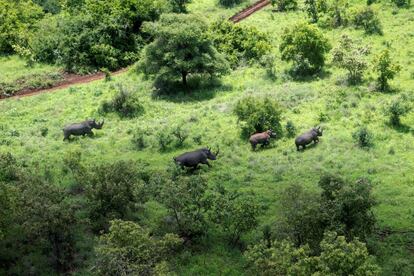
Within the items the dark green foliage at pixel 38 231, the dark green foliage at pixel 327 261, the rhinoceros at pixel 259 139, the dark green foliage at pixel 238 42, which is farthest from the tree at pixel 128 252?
the dark green foliage at pixel 238 42

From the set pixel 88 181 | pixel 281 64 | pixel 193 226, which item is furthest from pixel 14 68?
pixel 193 226

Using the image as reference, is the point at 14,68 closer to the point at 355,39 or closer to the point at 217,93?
the point at 217,93

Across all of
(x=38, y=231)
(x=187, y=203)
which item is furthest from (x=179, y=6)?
(x=38, y=231)

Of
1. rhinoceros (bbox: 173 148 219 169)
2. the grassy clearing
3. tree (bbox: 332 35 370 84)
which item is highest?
tree (bbox: 332 35 370 84)

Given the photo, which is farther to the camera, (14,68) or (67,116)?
(14,68)

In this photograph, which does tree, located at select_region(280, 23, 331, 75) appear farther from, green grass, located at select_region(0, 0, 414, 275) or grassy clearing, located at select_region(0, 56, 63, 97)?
grassy clearing, located at select_region(0, 56, 63, 97)

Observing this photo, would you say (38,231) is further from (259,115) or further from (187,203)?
(259,115)

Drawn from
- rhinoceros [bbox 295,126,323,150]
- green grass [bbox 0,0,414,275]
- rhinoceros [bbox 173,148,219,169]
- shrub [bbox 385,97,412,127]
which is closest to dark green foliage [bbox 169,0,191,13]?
green grass [bbox 0,0,414,275]
